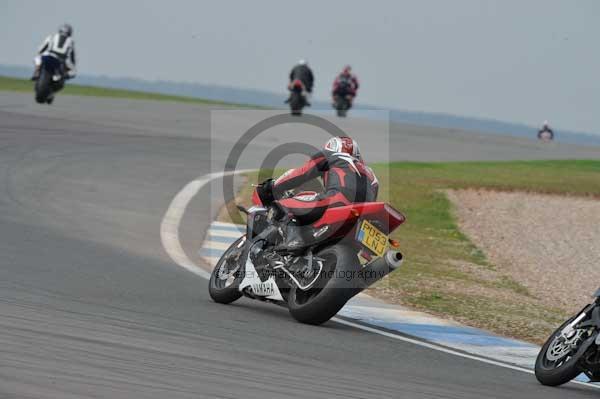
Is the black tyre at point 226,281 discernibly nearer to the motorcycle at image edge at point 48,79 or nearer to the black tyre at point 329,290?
the black tyre at point 329,290

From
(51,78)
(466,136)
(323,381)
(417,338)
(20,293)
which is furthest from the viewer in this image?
(466,136)

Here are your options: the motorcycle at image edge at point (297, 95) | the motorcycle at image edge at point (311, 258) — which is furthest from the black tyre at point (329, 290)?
the motorcycle at image edge at point (297, 95)

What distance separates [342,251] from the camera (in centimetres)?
842

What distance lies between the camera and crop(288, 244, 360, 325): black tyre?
27.3 feet

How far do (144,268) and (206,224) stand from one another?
4.01 meters

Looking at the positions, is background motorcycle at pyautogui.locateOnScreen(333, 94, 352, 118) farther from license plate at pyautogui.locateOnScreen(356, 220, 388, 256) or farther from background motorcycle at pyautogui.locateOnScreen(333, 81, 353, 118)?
license plate at pyautogui.locateOnScreen(356, 220, 388, 256)

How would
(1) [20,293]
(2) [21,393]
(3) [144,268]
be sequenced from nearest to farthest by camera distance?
(2) [21,393] < (1) [20,293] < (3) [144,268]

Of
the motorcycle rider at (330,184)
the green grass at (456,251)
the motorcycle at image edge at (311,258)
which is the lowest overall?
the green grass at (456,251)

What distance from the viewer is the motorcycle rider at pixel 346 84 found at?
40.4m

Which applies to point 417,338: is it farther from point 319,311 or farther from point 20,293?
point 20,293

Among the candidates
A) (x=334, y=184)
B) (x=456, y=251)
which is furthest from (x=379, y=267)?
(x=456, y=251)

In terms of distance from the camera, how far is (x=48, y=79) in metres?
27.0

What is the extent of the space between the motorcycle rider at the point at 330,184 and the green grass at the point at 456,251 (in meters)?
2.08

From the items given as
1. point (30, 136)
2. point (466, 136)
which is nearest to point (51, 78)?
point (30, 136)
